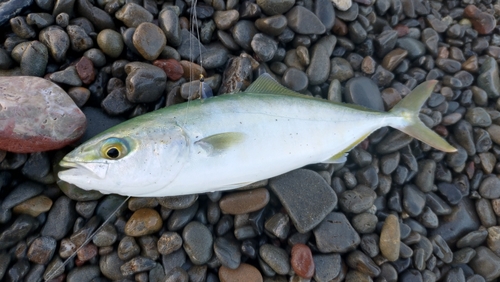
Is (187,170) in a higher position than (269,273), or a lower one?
higher

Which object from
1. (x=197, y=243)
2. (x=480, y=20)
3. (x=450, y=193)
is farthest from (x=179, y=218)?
(x=480, y=20)

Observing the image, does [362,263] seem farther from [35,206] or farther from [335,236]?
[35,206]

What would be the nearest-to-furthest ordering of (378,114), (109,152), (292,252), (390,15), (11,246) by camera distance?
(109,152) → (11,246) → (292,252) → (378,114) → (390,15)

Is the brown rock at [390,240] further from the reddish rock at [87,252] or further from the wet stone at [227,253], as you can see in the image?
the reddish rock at [87,252]

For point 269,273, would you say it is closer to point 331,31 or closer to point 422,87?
point 422,87

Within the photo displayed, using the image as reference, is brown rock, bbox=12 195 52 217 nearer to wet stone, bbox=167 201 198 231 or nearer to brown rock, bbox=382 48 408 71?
wet stone, bbox=167 201 198 231

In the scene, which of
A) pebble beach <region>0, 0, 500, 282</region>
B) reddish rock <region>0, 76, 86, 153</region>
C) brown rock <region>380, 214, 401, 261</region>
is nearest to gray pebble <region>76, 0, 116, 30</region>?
pebble beach <region>0, 0, 500, 282</region>

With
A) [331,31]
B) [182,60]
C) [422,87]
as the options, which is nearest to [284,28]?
[331,31]
